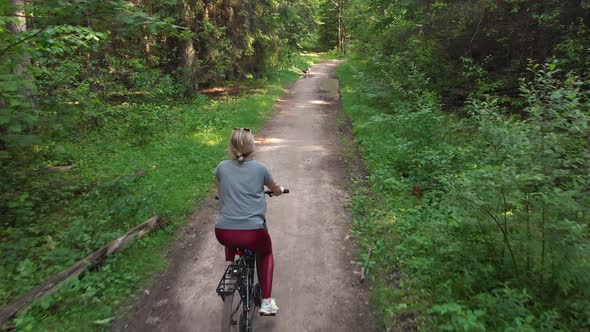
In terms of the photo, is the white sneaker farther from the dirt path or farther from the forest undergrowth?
the forest undergrowth

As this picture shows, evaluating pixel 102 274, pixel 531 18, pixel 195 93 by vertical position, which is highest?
pixel 531 18

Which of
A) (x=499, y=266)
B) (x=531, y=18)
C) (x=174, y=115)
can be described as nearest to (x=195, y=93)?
(x=174, y=115)

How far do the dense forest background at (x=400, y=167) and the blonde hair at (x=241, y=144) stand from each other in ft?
8.59

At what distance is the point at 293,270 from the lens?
16.8ft

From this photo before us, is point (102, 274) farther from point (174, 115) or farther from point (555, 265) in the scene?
point (174, 115)

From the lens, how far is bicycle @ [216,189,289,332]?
315cm

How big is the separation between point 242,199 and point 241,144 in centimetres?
56

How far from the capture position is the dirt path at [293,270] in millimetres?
4152

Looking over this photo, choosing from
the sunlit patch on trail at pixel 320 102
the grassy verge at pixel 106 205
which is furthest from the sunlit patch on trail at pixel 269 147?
the sunlit patch on trail at pixel 320 102

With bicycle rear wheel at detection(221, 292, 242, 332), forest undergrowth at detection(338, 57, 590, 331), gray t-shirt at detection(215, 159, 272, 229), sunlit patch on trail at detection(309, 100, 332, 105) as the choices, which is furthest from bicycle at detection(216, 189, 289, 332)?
sunlit patch on trail at detection(309, 100, 332, 105)

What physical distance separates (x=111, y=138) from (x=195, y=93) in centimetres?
650

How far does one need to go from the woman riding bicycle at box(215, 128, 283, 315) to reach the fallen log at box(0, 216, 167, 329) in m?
2.47

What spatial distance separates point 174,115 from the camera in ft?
44.0

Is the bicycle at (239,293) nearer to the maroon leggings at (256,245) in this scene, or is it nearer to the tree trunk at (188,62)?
the maroon leggings at (256,245)
